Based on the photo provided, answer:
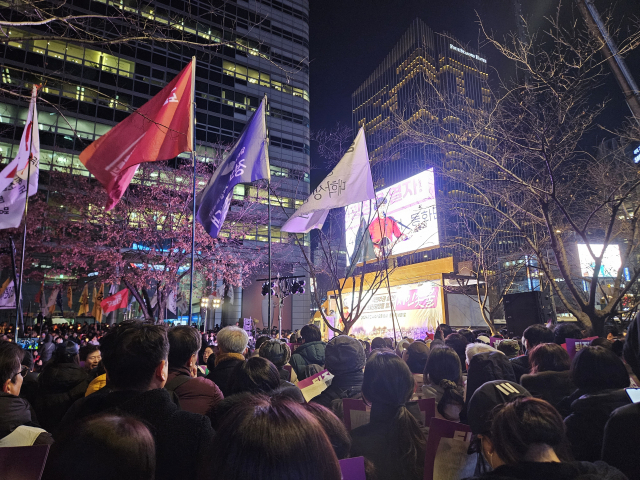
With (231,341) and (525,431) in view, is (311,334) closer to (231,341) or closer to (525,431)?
(231,341)

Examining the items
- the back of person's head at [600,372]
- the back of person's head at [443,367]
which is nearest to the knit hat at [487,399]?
the back of person's head at [600,372]

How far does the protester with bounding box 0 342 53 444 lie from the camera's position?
2.28m

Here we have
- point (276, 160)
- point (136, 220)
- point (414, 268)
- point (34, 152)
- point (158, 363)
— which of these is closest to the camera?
point (158, 363)

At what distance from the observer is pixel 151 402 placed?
2244 mm

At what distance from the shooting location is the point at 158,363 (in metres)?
2.58

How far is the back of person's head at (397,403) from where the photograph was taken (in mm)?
2730

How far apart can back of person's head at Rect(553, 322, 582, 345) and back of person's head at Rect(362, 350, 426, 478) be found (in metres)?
5.00

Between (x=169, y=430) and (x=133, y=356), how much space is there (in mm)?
625

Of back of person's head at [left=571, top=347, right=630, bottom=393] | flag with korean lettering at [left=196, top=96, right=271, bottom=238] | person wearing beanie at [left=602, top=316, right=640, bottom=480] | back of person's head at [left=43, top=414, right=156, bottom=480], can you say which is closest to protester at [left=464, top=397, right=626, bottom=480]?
person wearing beanie at [left=602, top=316, right=640, bottom=480]

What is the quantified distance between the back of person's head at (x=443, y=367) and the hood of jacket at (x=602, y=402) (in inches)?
66.6

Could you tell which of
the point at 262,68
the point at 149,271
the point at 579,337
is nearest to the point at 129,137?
the point at 579,337

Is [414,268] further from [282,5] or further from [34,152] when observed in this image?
[282,5]

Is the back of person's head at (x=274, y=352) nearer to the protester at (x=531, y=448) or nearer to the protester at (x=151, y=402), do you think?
the protester at (x=151, y=402)

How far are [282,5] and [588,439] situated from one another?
62434mm
